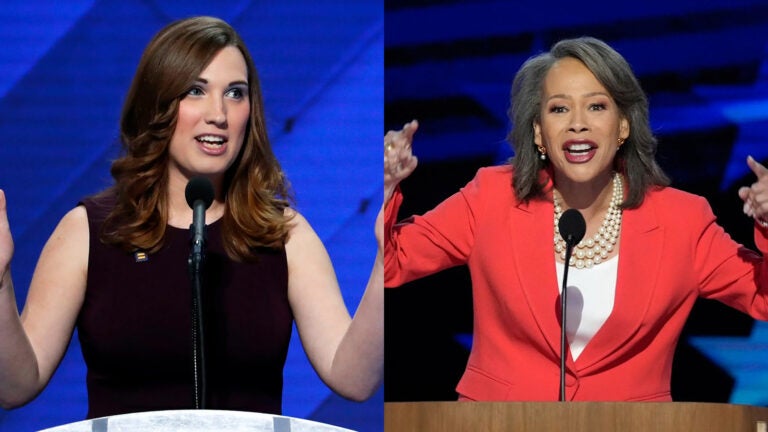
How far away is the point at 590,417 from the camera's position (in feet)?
8.23

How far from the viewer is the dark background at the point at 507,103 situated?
3.94 meters

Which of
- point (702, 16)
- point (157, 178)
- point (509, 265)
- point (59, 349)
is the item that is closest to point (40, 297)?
point (59, 349)

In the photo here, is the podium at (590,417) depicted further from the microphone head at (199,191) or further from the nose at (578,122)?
the nose at (578,122)

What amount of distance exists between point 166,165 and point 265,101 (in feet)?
1.63

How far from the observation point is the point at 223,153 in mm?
3277

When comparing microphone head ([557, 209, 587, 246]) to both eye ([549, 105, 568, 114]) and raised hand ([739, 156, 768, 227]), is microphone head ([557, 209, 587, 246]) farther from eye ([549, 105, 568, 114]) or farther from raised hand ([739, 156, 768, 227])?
eye ([549, 105, 568, 114])

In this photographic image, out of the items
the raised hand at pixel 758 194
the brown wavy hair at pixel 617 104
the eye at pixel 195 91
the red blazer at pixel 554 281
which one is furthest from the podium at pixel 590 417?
the brown wavy hair at pixel 617 104

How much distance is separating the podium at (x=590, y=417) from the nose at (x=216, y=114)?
107cm

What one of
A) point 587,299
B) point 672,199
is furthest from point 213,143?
point 672,199

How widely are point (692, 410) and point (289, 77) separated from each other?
68.8 inches

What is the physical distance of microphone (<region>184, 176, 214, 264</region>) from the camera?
2.68 metres

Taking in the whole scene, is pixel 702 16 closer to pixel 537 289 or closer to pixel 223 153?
pixel 537 289

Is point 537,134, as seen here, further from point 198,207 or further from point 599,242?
point 198,207

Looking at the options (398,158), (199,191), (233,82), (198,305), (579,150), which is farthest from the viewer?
(579,150)
